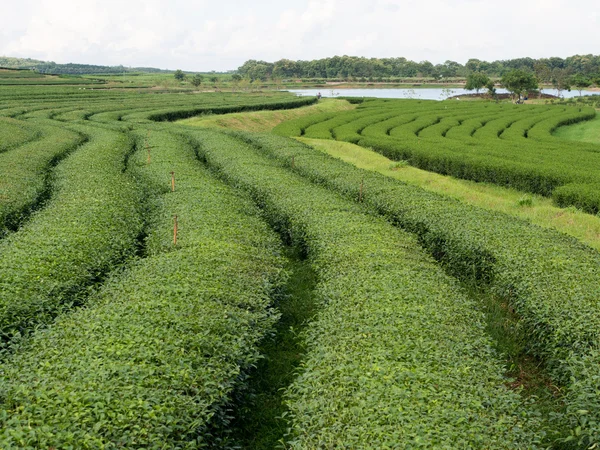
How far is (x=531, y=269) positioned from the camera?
12875 millimetres

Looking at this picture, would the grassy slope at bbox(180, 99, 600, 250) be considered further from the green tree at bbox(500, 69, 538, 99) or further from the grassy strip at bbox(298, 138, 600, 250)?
the green tree at bbox(500, 69, 538, 99)

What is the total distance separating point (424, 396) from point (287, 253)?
11.3 m

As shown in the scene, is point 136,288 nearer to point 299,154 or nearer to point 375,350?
point 375,350

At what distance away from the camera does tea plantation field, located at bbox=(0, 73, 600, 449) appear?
725 cm

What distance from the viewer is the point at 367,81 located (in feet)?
652

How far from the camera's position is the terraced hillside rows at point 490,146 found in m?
27.4

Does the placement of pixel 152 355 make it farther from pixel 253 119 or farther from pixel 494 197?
pixel 253 119

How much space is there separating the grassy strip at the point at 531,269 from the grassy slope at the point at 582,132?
39.2 m

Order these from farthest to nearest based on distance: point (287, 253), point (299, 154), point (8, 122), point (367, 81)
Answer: point (367, 81)
point (8, 122)
point (299, 154)
point (287, 253)

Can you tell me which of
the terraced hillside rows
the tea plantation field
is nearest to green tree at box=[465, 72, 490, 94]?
the terraced hillside rows

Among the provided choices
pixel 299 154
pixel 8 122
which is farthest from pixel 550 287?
pixel 8 122

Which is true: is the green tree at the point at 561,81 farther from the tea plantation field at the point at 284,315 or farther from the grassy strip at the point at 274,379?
the grassy strip at the point at 274,379

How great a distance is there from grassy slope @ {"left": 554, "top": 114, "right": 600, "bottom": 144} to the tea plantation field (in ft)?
100

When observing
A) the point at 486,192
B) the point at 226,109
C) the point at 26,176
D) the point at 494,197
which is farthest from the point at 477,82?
the point at 26,176
